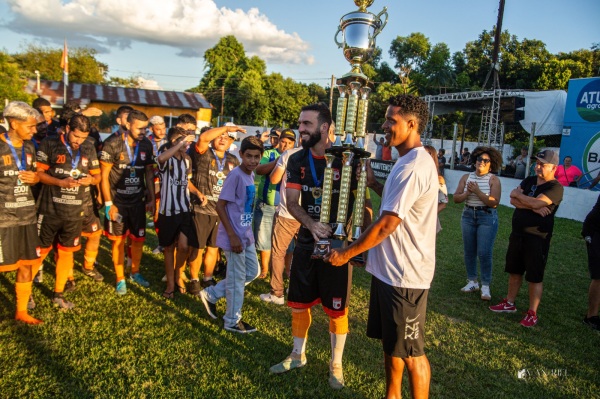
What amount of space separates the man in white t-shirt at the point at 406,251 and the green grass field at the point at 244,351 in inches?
35.1

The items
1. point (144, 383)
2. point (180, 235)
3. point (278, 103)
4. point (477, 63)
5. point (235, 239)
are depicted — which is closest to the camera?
point (144, 383)

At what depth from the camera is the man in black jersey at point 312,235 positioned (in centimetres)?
338

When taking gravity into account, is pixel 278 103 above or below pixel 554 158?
above

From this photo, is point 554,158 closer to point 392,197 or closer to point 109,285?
point 392,197

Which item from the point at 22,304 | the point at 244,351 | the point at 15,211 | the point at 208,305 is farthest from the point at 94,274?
the point at 244,351

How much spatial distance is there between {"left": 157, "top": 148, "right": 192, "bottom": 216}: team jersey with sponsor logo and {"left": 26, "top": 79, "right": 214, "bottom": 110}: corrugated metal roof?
31525mm

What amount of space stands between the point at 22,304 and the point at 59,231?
949 mm

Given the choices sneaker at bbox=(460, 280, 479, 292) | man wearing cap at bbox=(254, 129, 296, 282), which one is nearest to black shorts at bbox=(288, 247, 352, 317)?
man wearing cap at bbox=(254, 129, 296, 282)

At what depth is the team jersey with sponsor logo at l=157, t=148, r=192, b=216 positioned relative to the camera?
5.14 meters

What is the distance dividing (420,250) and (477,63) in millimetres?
39878

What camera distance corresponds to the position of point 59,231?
489 cm

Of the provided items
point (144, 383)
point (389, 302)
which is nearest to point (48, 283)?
point (144, 383)

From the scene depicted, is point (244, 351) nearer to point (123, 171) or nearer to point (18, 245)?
point (18, 245)

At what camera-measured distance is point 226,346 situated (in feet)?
13.2
